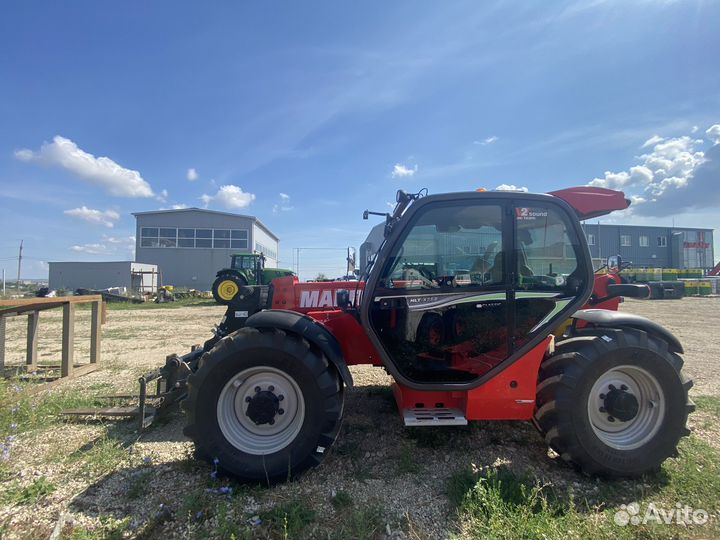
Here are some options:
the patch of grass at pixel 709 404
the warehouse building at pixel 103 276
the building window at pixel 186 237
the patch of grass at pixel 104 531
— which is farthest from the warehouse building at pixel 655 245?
the patch of grass at pixel 104 531

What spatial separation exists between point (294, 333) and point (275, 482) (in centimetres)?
A: 113

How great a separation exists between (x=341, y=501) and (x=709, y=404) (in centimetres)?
499

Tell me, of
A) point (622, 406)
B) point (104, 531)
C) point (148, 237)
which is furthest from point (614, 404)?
point (148, 237)

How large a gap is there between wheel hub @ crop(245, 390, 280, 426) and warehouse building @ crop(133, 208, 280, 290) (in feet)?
107

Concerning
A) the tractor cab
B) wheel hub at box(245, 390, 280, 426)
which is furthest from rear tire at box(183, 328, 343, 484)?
the tractor cab

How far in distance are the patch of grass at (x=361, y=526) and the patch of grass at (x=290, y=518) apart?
219 mm

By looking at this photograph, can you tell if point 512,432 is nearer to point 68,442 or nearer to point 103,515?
point 103,515

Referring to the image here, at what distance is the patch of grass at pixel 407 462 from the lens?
3.17 meters

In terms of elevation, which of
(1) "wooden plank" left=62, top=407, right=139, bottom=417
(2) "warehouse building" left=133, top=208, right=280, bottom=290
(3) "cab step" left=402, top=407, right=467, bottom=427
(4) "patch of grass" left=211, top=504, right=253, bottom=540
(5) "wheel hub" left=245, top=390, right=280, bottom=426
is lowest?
(4) "patch of grass" left=211, top=504, right=253, bottom=540

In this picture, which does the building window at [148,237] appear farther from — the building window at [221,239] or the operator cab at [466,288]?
the operator cab at [466,288]

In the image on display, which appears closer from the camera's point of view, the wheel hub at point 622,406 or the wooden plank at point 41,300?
the wheel hub at point 622,406

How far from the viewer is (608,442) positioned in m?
3.09

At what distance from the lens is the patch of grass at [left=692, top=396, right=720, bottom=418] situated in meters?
4.53

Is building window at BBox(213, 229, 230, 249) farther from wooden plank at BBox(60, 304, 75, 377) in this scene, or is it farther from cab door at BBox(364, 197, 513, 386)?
cab door at BBox(364, 197, 513, 386)
